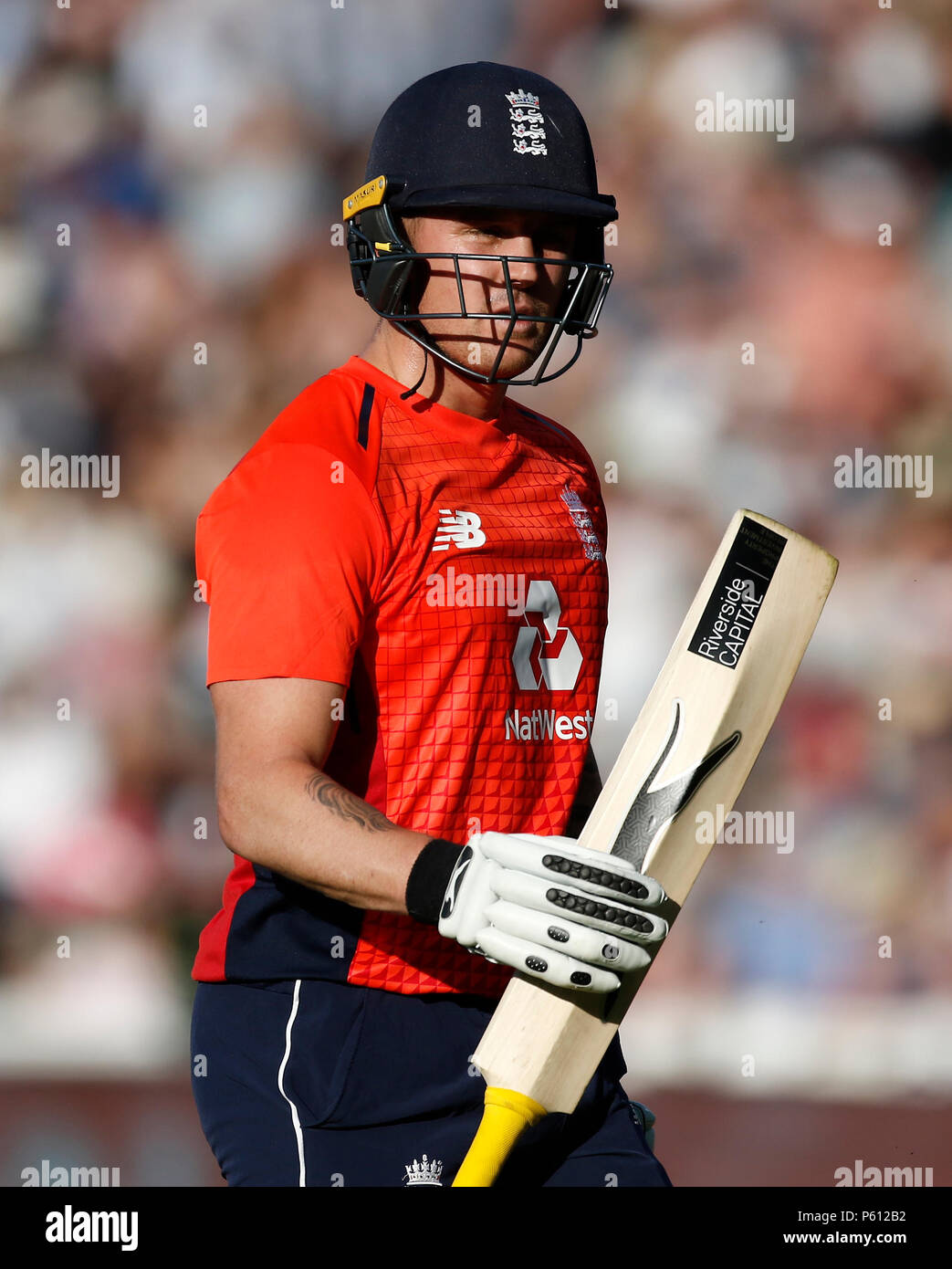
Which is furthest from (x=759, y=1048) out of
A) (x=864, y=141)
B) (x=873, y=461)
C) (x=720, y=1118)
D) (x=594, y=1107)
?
(x=864, y=141)

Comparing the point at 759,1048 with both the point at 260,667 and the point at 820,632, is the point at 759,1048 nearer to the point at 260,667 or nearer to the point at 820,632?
the point at 820,632

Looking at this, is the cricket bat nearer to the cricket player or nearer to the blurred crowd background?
the cricket player

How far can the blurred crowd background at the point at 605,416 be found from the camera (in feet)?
12.8

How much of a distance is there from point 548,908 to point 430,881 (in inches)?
4.7

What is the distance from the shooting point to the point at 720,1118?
372 cm

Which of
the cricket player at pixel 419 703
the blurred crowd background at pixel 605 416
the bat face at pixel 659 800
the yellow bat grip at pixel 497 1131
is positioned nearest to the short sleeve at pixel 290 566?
the cricket player at pixel 419 703

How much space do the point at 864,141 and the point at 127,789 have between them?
2.80 meters

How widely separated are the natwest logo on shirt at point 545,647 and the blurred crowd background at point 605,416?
227 cm

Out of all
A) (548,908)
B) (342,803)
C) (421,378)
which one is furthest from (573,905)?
(421,378)

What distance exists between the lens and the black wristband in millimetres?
1373

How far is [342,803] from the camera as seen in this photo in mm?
1430

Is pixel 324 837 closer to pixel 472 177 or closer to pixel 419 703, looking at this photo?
pixel 419 703

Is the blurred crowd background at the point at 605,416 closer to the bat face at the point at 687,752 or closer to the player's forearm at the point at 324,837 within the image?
the bat face at the point at 687,752

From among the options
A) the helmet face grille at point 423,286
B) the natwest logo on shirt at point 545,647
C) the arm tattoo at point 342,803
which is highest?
the helmet face grille at point 423,286
